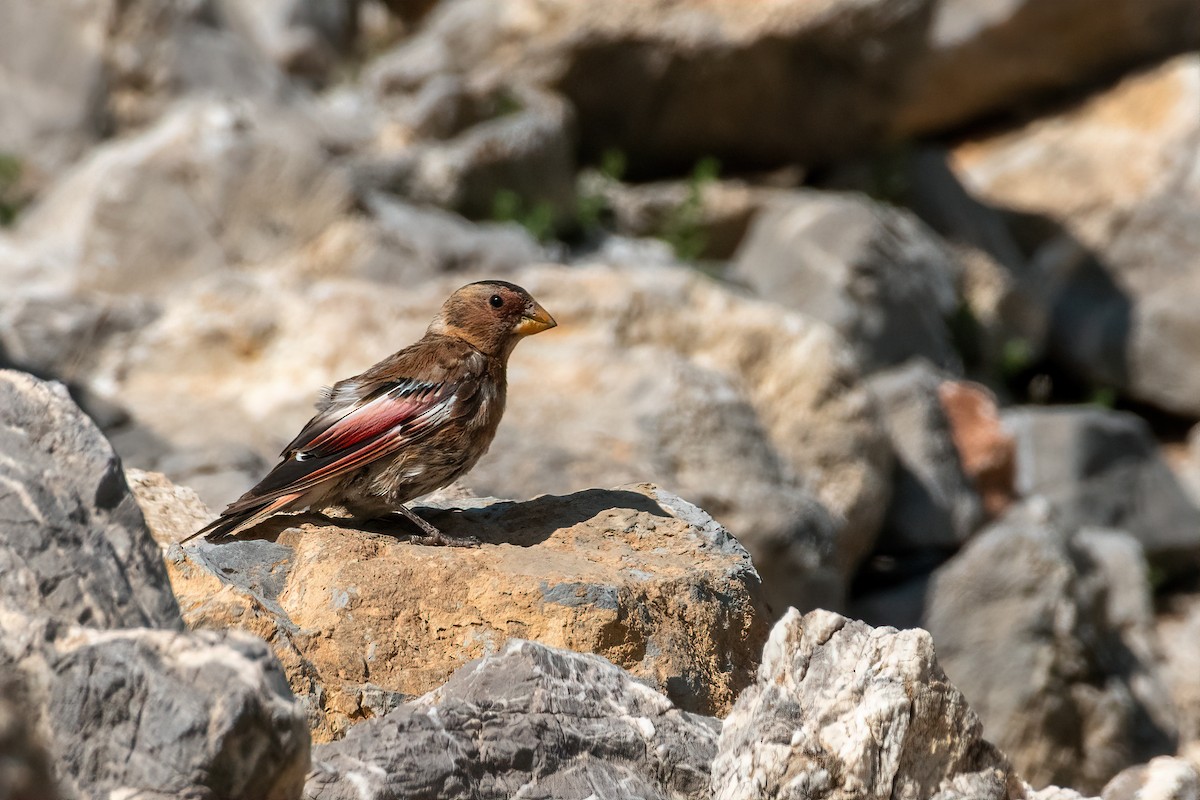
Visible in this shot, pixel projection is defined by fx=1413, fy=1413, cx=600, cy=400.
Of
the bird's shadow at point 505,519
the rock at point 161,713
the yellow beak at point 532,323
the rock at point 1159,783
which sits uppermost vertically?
the rock at point 161,713

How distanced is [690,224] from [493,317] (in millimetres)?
7759

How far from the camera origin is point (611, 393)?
7.61 meters

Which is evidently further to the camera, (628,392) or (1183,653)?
(1183,653)

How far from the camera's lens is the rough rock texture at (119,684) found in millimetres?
2496

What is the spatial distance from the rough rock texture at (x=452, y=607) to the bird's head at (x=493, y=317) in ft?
2.99

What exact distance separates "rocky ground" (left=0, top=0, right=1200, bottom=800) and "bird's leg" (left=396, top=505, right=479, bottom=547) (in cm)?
13

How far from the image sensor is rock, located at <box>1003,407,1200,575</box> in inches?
A: 433

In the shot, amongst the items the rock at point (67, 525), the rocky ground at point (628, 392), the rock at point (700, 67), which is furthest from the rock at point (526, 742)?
the rock at point (700, 67)

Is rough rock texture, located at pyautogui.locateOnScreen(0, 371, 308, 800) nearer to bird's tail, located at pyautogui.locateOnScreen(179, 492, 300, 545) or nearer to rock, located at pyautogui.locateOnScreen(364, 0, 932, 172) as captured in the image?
bird's tail, located at pyautogui.locateOnScreen(179, 492, 300, 545)

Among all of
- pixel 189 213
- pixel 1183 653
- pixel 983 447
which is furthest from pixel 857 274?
pixel 189 213

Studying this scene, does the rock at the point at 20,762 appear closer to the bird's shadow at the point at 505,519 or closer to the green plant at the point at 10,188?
the bird's shadow at the point at 505,519

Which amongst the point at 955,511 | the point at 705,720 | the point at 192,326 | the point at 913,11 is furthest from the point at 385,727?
the point at 913,11

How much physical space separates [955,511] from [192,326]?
4.99 metres

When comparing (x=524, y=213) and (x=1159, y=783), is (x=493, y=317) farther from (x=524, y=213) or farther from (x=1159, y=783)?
(x=524, y=213)
